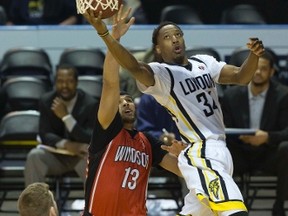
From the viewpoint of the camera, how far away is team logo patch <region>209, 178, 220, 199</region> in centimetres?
595

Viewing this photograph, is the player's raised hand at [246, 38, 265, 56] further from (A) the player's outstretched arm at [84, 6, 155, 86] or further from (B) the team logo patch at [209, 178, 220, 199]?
(B) the team logo patch at [209, 178, 220, 199]

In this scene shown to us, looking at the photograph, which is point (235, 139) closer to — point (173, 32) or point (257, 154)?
point (257, 154)

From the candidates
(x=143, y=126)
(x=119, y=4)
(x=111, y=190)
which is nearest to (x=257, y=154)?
(x=143, y=126)

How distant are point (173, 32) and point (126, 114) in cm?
67

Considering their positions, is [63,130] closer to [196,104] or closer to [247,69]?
[196,104]

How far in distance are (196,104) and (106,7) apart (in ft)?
3.07

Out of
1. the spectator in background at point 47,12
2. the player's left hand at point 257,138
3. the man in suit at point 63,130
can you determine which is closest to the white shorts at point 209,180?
the player's left hand at point 257,138

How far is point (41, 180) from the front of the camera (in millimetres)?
8672

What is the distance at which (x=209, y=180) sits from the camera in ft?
19.7

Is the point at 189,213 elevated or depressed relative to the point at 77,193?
elevated

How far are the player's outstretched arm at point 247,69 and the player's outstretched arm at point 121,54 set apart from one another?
0.55 m

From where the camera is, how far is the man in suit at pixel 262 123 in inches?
334

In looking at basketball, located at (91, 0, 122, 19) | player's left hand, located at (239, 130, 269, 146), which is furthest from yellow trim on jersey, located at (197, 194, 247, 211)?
player's left hand, located at (239, 130, 269, 146)

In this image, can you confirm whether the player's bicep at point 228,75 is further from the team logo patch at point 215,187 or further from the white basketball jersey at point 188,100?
the team logo patch at point 215,187
